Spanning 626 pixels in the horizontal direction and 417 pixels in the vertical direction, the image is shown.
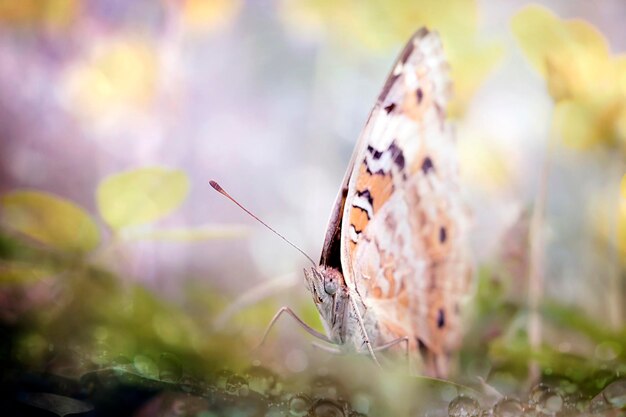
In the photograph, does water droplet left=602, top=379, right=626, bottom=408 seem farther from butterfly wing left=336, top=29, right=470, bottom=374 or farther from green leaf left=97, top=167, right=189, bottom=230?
green leaf left=97, top=167, right=189, bottom=230

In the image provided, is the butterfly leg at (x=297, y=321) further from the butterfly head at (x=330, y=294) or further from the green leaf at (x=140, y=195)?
the green leaf at (x=140, y=195)

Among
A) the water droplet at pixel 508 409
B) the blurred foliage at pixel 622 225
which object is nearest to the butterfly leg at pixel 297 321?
the water droplet at pixel 508 409

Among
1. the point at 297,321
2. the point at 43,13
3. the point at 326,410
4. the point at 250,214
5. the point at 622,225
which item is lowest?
the point at 326,410

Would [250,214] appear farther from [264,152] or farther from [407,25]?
[407,25]

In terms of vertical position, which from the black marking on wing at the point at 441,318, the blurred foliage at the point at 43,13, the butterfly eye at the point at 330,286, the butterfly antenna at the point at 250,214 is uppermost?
the blurred foliage at the point at 43,13

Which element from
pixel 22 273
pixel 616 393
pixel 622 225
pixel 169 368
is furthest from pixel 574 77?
pixel 22 273

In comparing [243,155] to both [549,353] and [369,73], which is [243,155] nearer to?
[369,73]

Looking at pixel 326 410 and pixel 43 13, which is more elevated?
pixel 43 13
